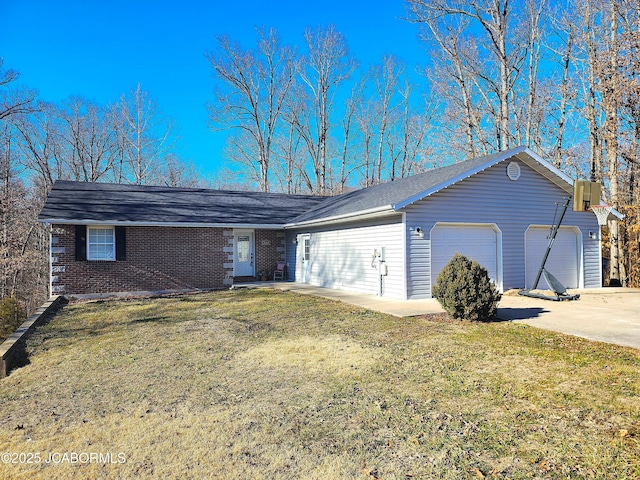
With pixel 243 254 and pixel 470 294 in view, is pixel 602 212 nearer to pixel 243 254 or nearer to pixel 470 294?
pixel 470 294

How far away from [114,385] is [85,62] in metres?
24.2

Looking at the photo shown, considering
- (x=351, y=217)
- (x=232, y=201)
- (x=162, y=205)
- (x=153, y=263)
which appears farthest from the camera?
(x=232, y=201)

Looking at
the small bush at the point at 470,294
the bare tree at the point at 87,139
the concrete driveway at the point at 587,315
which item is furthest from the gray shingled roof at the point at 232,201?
the bare tree at the point at 87,139

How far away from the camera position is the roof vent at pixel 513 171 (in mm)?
12359

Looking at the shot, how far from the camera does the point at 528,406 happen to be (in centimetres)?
404

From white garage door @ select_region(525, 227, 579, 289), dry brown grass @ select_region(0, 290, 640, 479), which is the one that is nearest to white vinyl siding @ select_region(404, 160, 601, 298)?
white garage door @ select_region(525, 227, 579, 289)

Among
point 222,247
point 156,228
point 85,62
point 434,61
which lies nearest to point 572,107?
point 434,61

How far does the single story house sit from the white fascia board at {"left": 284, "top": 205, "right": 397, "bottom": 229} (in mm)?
45

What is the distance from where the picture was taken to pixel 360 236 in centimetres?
1299

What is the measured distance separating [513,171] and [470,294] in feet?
20.2

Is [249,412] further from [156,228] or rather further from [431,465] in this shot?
[156,228]

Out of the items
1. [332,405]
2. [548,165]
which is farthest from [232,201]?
[332,405]

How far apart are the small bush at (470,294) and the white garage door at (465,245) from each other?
10.7 ft

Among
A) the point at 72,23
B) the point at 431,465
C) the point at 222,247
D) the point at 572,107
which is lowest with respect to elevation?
the point at 431,465
